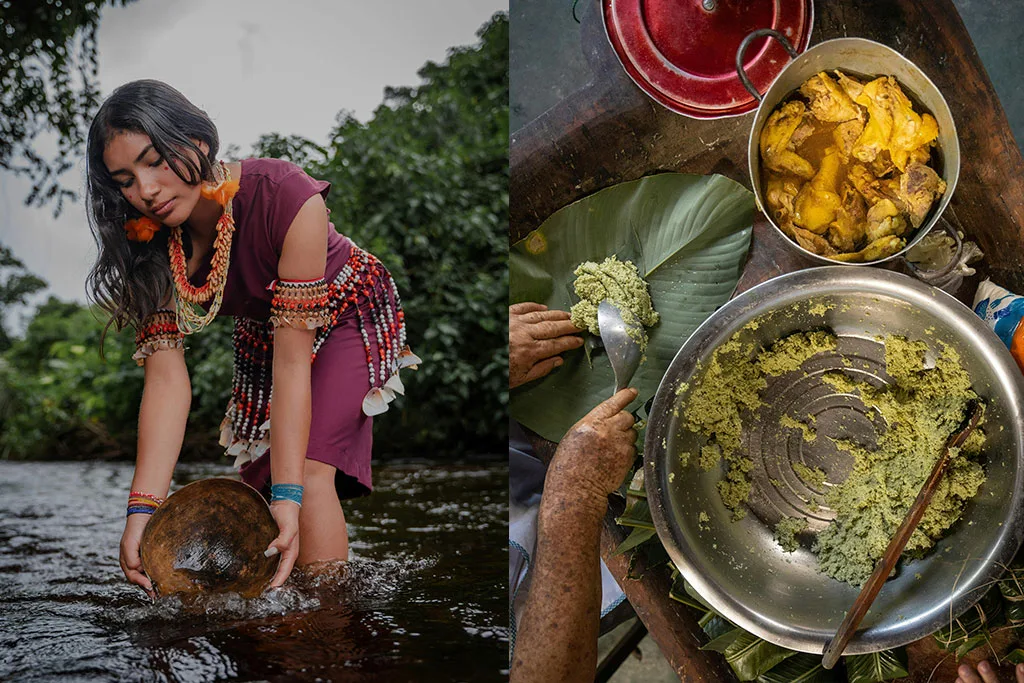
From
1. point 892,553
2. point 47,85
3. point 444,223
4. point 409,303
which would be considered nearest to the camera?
point 892,553

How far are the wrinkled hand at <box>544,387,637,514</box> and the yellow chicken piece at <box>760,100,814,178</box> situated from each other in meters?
0.56

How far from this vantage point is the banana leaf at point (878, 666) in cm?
161

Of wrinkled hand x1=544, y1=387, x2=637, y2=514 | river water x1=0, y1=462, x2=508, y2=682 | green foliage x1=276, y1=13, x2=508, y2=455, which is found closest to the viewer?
river water x1=0, y1=462, x2=508, y2=682

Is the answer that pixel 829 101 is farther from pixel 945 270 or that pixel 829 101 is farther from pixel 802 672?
pixel 802 672

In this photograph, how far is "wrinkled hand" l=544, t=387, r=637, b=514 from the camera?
1.63m

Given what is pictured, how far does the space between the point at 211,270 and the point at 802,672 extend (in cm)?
153

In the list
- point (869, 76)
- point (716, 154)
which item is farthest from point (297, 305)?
point (869, 76)

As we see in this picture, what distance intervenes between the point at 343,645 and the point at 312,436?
0.44 m

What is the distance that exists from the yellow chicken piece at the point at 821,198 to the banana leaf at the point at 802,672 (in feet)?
3.00

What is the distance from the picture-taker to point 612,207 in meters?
1.72

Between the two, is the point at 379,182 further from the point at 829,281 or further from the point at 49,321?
the point at 829,281

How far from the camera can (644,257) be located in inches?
67.2

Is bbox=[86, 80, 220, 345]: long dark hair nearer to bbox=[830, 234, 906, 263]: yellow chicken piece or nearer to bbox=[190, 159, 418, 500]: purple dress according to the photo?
bbox=[190, 159, 418, 500]: purple dress

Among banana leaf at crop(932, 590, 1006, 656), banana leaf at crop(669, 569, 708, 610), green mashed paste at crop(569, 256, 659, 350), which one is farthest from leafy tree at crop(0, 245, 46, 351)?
banana leaf at crop(932, 590, 1006, 656)
